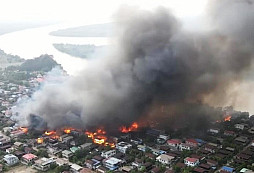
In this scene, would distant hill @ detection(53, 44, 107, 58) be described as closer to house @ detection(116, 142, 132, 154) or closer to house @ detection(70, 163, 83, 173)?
house @ detection(116, 142, 132, 154)

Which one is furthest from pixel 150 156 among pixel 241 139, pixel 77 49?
pixel 77 49

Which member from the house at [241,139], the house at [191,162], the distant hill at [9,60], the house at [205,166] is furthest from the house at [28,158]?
the distant hill at [9,60]

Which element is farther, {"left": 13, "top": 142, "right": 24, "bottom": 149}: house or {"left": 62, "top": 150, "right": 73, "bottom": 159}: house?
{"left": 13, "top": 142, "right": 24, "bottom": 149}: house

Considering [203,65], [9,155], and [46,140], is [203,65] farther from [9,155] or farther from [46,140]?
[9,155]

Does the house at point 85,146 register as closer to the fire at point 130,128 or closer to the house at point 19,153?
the fire at point 130,128

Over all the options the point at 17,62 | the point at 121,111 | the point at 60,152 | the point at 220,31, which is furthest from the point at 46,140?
the point at 17,62

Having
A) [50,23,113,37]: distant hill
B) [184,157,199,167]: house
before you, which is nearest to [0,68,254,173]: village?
[184,157,199,167]: house
